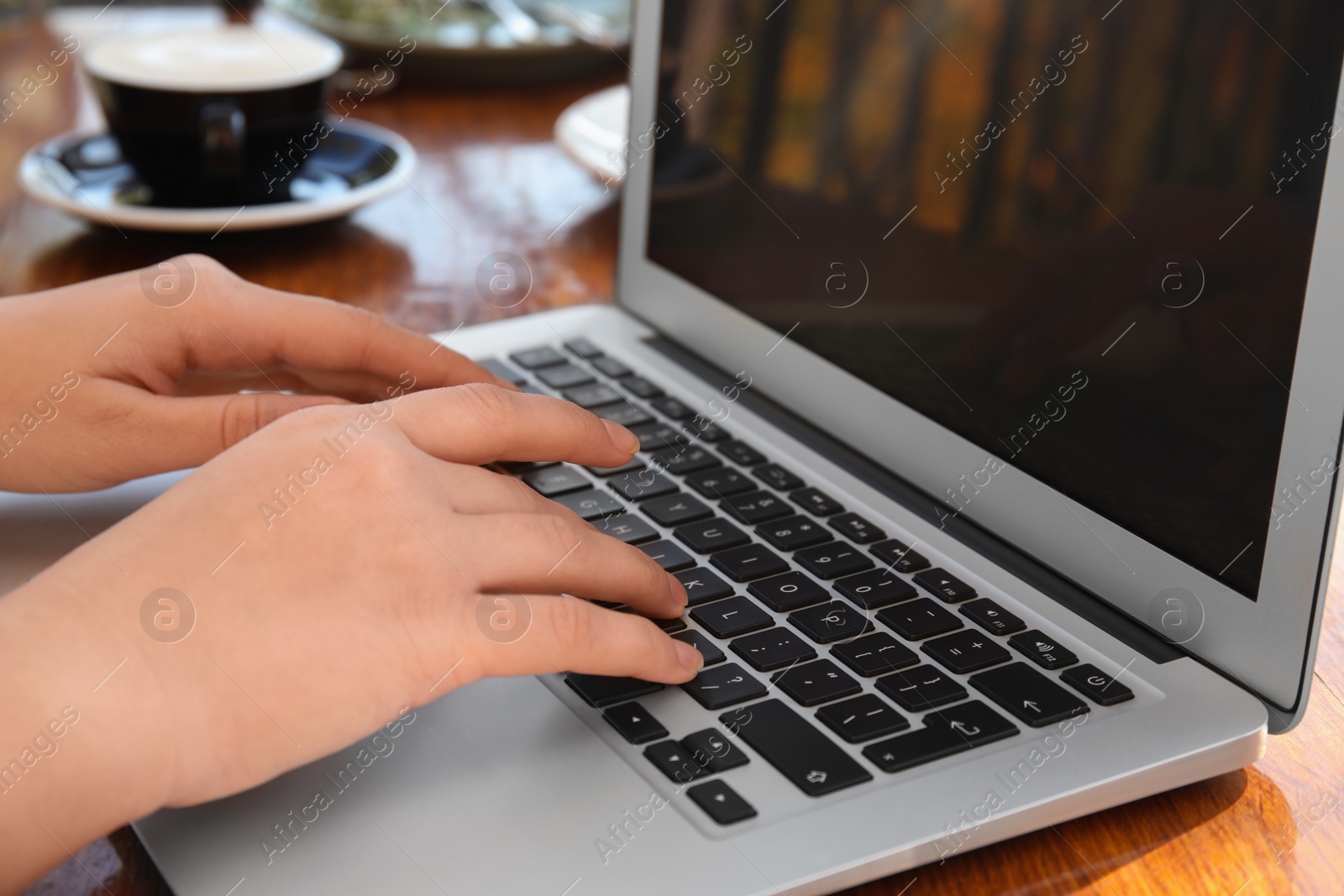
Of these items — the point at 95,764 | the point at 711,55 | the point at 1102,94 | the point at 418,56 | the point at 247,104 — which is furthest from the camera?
the point at 418,56

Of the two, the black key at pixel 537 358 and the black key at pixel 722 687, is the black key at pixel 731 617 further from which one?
the black key at pixel 537 358

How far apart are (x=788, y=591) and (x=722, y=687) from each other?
7cm

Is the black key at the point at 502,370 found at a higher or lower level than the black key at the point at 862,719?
lower

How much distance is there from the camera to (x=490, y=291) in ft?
2.99

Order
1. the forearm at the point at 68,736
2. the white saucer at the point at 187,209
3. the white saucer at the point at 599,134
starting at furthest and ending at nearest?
the white saucer at the point at 599,134 < the white saucer at the point at 187,209 < the forearm at the point at 68,736

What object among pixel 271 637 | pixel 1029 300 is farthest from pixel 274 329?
pixel 1029 300

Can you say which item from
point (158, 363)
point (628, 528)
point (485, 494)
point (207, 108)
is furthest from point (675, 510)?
point (207, 108)

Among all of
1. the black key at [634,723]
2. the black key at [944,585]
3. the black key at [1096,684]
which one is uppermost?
the black key at [1096,684]

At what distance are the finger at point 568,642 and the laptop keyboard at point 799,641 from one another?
17 mm

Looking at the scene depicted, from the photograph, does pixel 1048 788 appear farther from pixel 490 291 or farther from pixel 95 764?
pixel 490 291

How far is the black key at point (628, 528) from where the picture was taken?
551mm

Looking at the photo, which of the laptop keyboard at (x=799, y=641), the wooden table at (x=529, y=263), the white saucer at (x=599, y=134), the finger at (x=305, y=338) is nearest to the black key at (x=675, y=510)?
the laptop keyboard at (x=799, y=641)

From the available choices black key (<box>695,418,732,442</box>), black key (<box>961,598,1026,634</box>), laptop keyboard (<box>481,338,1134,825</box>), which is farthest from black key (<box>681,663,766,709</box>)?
black key (<box>695,418,732,442</box>)

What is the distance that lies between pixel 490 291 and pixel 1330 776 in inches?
25.4
